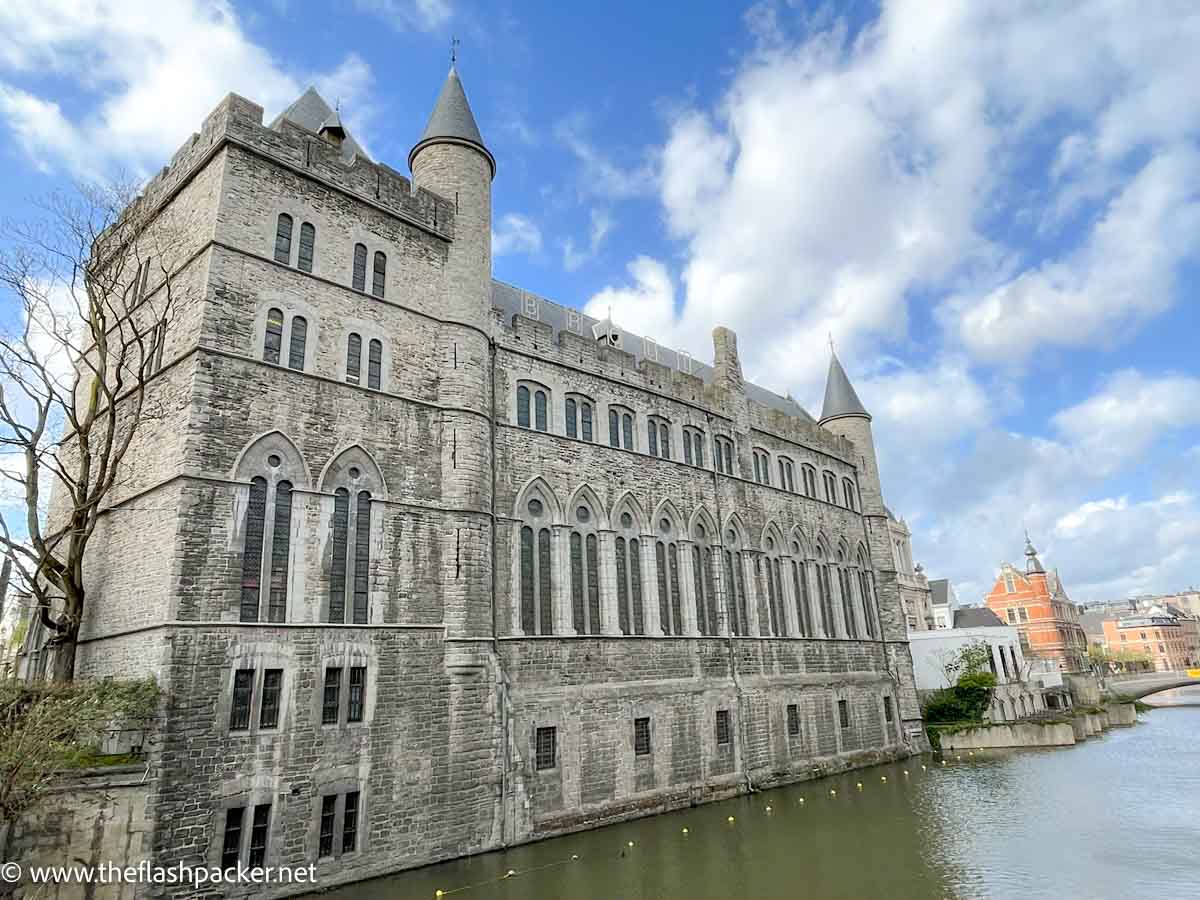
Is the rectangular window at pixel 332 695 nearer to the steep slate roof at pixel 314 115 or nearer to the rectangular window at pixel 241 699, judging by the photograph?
the rectangular window at pixel 241 699

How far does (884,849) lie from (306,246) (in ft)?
62.1

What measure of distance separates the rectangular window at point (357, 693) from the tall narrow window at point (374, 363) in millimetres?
6385

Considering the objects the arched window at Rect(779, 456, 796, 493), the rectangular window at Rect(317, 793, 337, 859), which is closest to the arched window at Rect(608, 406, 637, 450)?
the arched window at Rect(779, 456, 796, 493)

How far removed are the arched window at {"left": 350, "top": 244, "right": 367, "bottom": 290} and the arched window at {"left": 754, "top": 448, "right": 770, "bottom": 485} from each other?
16.5 m

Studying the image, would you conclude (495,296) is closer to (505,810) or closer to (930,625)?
(505,810)

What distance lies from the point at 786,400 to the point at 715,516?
16363 millimetres

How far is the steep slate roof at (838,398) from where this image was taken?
35.9 m

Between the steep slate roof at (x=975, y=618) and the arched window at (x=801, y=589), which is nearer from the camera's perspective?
the arched window at (x=801, y=589)

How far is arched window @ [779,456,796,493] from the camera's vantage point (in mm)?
29375

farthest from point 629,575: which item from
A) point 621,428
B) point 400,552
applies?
point 400,552

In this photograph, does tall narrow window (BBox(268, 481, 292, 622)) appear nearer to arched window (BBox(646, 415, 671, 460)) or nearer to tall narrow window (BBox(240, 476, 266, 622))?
tall narrow window (BBox(240, 476, 266, 622))

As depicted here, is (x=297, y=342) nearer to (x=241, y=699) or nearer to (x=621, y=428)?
(x=241, y=699)

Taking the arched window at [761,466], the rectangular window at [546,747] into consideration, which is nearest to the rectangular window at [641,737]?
the rectangular window at [546,747]

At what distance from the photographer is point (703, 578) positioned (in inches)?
944
